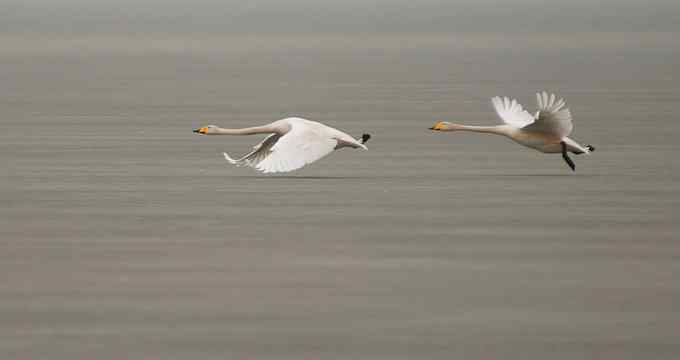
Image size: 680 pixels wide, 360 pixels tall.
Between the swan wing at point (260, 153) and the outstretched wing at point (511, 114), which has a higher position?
the outstretched wing at point (511, 114)

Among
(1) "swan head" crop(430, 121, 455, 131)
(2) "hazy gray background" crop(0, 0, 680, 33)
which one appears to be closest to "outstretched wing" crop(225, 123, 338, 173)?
(1) "swan head" crop(430, 121, 455, 131)

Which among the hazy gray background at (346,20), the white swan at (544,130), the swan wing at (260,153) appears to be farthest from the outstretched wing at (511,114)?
the hazy gray background at (346,20)

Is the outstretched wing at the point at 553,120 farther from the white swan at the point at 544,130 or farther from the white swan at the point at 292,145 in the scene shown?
the white swan at the point at 292,145

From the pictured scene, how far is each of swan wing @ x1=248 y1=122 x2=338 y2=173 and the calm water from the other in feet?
0.63

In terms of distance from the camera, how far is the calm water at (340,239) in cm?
887

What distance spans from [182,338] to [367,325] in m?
0.84

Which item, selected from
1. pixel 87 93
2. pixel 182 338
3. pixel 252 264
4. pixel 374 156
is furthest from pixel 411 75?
pixel 182 338

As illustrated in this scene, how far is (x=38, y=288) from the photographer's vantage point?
10.2 metres

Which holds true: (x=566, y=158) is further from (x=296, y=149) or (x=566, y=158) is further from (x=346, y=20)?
(x=346, y=20)

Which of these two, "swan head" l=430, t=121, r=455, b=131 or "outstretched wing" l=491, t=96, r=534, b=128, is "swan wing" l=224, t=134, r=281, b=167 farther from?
"outstretched wing" l=491, t=96, r=534, b=128

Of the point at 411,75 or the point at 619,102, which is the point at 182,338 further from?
the point at 411,75

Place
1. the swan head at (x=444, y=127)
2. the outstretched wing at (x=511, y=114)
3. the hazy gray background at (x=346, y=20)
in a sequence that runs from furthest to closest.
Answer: the hazy gray background at (x=346, y=20) → the outstretched wing at (x=511, y=114) → the swan head at (x=444, y=127)

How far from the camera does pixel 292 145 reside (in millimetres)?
15297

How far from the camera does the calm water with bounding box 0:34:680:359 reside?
8.87m
